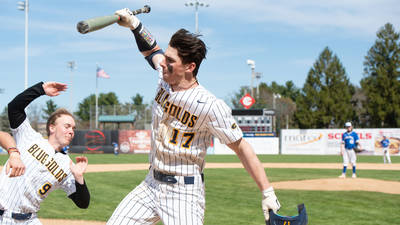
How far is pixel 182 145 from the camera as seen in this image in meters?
3.50

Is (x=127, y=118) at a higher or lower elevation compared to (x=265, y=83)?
lower

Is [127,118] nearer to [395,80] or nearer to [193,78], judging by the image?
[395,80]

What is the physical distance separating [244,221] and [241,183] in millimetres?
6531

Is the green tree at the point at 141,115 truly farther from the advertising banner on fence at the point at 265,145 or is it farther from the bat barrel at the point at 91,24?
the bat barrel at the point at 91,24

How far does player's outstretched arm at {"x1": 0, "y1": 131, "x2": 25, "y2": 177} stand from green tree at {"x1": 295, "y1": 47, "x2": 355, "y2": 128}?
55619 millimetres

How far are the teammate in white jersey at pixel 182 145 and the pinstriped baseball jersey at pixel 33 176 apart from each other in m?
0.77

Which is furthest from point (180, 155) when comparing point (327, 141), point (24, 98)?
point (327, 141)

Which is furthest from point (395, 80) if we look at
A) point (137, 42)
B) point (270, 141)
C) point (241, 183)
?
point (137, 42)

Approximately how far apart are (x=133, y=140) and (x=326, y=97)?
27.5m

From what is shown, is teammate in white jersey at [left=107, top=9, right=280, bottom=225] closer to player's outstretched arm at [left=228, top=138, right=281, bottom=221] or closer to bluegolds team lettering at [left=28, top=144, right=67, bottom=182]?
player's outstretched arm at [left=228, top=138, right=281, bottom=221]

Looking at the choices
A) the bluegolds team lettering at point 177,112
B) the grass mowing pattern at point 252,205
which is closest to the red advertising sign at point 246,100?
the grass mowing pattern at point 252,205

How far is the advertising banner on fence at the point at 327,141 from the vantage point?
127ft

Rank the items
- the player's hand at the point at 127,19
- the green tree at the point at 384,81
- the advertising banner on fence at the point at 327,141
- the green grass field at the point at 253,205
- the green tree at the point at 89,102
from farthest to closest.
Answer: the green tree at the point at 89,102
the green tree at the point at 384,81
the advertising banner on fence at the point at 327,141
the green grass field at the point at 253,205
the player's hand at the point at 127,19

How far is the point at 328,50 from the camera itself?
193 ft
